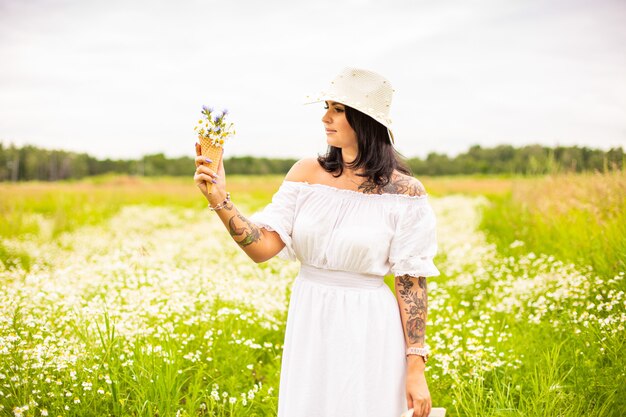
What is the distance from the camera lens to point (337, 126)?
101 inches

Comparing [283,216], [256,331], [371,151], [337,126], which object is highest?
[337,126]

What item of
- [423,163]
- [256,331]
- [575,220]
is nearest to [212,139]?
[256,331]

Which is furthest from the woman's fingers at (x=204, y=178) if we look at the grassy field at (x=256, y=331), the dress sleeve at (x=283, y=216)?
the grassy field at (x=256, y=331)

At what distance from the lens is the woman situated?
2432 millimetres

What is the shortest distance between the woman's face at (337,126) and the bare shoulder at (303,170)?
17 cm

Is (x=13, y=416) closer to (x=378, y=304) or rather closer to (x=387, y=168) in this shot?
(x=378, y=304)

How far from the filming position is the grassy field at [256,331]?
11.0ft

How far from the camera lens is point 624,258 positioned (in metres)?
4.74

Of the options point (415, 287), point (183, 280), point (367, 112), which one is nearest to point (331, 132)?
point (367, 112)

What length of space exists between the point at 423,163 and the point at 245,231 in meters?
42.8

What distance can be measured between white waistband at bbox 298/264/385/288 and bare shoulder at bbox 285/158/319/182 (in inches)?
17.8

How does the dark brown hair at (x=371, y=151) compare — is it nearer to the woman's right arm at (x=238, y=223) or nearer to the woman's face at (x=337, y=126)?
the woman's face at (x=337, y=126)

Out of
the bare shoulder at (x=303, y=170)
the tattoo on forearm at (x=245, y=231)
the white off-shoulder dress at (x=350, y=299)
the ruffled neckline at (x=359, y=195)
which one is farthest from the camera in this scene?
the bare shoulder at (x=303, y=170)

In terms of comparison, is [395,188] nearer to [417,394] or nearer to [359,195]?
[359,195]
